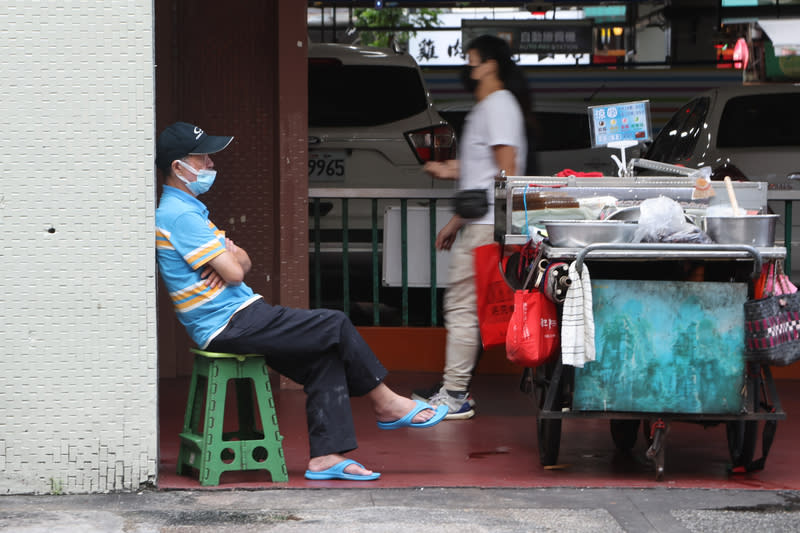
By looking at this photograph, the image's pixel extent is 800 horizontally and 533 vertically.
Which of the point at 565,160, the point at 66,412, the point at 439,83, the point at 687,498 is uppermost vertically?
the point at 439,83

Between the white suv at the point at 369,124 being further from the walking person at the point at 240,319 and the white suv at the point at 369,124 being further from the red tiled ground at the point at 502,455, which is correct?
the walking person at the point at 240,319

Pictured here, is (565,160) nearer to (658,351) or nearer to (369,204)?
(369,204)

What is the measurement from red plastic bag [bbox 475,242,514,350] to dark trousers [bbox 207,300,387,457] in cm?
95

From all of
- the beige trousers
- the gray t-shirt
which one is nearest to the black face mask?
the gray t-shirt

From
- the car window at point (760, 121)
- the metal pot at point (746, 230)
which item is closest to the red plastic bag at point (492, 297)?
the metal pot at point (746, 230)

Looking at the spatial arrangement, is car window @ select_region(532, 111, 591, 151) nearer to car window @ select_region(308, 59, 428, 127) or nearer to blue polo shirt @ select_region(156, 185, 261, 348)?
car window @ select_region(308, 59, 428, 127)

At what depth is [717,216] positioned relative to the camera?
486cm

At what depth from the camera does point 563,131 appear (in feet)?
36.6

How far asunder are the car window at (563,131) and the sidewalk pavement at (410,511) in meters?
6.69

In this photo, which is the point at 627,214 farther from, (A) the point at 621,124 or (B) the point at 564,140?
(B) the point at 564,140

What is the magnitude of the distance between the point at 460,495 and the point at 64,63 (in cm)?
225

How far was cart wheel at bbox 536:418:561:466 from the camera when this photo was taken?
16.5ft

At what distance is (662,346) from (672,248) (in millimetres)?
404

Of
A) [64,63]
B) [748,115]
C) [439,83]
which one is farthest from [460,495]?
[439,83]
